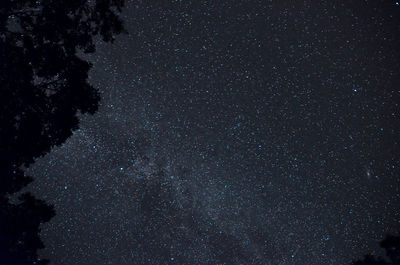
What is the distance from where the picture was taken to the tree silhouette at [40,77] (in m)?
4.45

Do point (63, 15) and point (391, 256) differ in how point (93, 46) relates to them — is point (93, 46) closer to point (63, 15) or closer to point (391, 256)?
point (63, 15)

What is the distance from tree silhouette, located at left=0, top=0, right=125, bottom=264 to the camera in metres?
4.45

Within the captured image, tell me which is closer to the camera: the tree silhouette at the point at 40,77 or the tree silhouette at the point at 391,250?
the tree silhouette at the point at 40,77

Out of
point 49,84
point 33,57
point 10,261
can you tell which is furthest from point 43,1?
point 10,261

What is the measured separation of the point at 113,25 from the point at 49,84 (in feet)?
5.87

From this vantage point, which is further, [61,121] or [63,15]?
[61,121]

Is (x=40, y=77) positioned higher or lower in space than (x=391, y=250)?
higher

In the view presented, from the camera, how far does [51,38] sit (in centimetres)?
482

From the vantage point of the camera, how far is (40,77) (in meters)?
4.90

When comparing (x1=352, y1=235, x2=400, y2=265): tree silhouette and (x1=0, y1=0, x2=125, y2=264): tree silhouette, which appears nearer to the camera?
(x1=0, y1=0, x2=125, y2=264): tree silhouette

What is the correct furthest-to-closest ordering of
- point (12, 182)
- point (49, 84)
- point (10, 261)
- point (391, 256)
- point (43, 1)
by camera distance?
point (391, 256) → point (10, 261) → point (12, 182) → point (49, 84) → point (43, 1)

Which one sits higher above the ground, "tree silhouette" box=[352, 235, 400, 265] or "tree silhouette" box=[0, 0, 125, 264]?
"tree silhouette" box=[0, 0, 125, 264]

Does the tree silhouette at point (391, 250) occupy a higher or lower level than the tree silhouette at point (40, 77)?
lower

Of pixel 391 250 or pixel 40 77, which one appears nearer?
pixel 40 77
